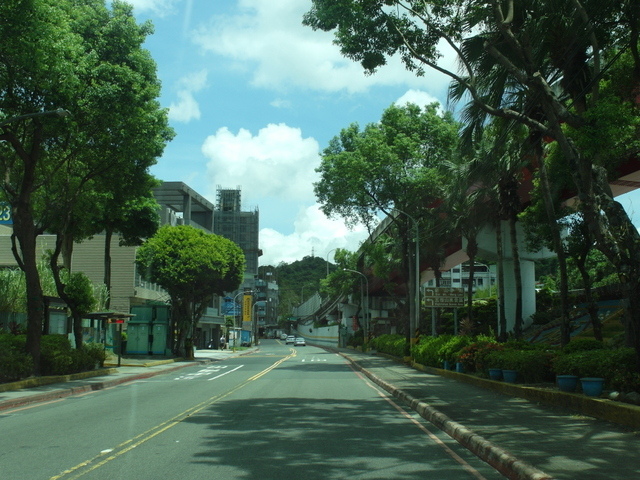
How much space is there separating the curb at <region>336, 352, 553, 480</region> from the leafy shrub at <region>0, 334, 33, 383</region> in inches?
488

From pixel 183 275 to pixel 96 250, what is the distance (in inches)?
457

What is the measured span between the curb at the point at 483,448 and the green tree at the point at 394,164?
2095cm

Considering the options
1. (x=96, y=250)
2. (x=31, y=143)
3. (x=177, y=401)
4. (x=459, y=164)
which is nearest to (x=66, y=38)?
(x=31, y=143)

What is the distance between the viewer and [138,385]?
22.5 metres

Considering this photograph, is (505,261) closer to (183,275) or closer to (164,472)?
(183,275)

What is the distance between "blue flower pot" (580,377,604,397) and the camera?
12.0 m

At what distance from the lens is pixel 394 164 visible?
33.9 metres

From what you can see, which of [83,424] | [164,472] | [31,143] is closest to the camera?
[164,472]

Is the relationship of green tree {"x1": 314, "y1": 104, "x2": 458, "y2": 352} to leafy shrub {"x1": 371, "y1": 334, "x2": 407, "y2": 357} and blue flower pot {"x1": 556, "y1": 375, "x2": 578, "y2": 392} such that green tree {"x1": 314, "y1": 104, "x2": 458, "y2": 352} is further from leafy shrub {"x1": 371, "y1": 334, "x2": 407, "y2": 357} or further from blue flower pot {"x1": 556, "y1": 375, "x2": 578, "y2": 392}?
blue flower pot {"x1": 556, "y1": 375, "x2": 578, "y2": 392}

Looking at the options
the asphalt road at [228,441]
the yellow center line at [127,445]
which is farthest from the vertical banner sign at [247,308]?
the yellow center line at [127,445]

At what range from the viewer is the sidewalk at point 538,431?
7.41m

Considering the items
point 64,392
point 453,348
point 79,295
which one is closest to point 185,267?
point 79,295

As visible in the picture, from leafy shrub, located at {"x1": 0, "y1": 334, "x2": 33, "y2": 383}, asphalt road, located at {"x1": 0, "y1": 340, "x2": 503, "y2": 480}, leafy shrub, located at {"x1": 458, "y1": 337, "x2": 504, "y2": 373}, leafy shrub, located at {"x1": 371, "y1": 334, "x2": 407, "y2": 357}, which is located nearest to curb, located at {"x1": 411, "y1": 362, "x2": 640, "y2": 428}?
leafy shrub, located at {"x1": 458, "y1": 337, "x2": 504, "y2": 373}

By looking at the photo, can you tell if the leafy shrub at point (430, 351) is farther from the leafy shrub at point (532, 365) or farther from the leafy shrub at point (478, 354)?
the leafy shrub at point (532, 365)
